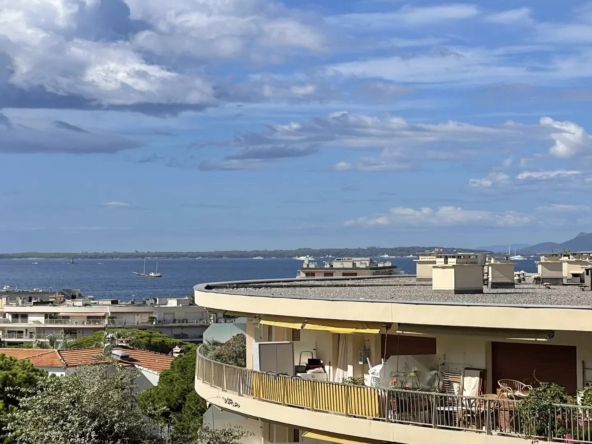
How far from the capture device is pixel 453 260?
25328mm

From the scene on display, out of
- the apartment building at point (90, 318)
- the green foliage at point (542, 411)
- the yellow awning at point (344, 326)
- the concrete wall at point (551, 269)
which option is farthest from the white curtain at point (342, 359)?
the apartment building at point (90, 318)

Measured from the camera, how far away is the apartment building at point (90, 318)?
152625mm

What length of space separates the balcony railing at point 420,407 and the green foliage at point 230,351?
16.0 ft

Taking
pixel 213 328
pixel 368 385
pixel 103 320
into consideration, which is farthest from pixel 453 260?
pixel 103 320

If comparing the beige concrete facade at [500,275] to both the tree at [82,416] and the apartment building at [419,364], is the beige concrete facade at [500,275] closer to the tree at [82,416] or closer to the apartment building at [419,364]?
the apartment building at [419,364]

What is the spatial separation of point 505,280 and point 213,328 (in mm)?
9090

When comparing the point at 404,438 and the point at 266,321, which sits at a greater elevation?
the point at 266,321

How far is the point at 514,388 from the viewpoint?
1961 centimetres

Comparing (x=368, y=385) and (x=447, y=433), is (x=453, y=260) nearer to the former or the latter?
(x=368, y=385)

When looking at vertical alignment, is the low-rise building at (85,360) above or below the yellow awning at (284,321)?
below

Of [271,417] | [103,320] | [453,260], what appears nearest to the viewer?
[271,417]

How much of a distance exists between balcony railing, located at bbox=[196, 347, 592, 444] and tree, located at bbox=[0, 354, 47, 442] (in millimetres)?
20434

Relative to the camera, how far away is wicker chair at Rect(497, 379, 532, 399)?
18656mm

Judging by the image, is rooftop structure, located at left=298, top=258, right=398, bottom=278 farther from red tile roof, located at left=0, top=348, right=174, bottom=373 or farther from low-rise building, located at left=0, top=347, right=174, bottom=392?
low-rise building, located at left=0, top=347, right=174, bottom=392
